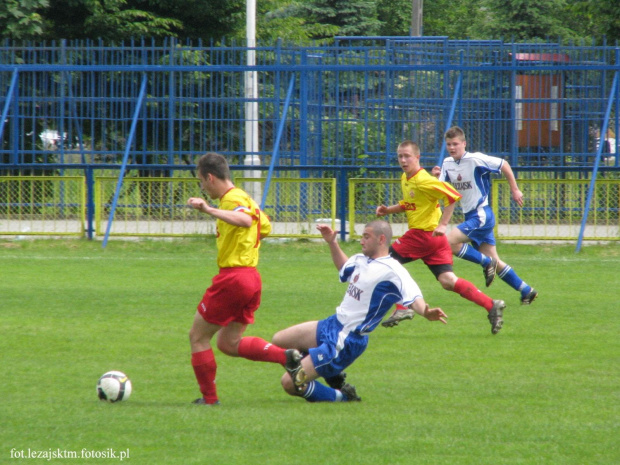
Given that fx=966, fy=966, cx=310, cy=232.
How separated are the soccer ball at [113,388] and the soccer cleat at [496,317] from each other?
383 centimetres

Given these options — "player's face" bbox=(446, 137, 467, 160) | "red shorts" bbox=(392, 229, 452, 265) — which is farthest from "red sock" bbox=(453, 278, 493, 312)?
"player's face" bbox=(446, 137, 467, 160)

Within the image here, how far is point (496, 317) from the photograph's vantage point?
8922 mm

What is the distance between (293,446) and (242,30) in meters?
22.3

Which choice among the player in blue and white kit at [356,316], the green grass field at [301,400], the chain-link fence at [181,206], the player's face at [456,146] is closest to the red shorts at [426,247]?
the green grass field at [301,400]

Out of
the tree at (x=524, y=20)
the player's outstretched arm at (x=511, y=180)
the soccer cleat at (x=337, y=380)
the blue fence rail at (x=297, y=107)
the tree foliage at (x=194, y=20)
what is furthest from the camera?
the tree at (x=524, y=20)

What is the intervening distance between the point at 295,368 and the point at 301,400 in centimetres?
50

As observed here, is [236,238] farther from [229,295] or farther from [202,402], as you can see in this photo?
[202,402]

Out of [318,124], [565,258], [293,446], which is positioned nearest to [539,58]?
[318,124]

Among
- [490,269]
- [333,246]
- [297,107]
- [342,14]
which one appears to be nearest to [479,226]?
[490,269]

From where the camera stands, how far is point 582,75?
19.2 metres

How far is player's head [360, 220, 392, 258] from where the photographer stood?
6.47 meters

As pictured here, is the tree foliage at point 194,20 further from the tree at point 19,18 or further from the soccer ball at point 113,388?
the soccer ball at point 113,388

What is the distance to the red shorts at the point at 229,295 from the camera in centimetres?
621

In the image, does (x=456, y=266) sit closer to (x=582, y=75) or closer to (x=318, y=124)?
(x=318, y=124)
